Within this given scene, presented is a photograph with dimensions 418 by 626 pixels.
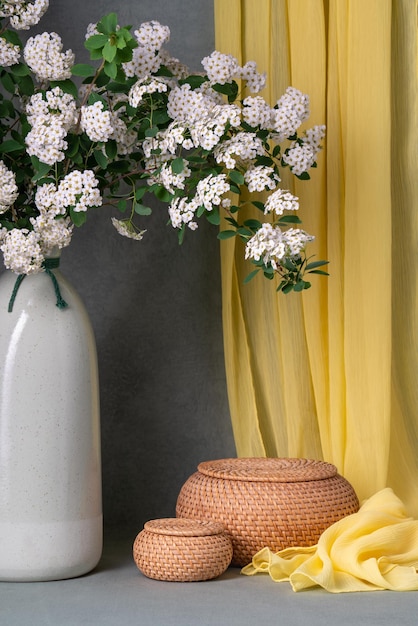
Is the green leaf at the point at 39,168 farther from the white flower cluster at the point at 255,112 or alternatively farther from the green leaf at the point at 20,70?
the white flower cluster at the point at 255,112

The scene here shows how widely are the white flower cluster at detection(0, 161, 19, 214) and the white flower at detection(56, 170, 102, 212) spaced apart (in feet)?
0.32

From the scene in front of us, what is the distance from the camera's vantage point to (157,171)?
173 centimetres

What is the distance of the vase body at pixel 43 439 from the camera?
1.71 m

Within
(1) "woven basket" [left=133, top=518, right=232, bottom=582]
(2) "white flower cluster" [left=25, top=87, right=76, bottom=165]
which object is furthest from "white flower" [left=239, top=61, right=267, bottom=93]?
(1) "woven basket" [left=133, top=518, right=232, bottom=582]

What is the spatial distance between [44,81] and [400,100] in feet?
2.61

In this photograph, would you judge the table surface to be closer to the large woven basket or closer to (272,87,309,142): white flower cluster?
the large woven basket

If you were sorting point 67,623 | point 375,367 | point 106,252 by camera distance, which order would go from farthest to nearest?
point 106,252, point 375,367, point 67,623

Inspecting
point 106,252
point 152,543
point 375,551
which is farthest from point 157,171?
point 375,551

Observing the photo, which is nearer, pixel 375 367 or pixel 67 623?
pixel 67 623

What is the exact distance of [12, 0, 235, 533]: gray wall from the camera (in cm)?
222

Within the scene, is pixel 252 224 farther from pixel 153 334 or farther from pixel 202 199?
pixel 153 334

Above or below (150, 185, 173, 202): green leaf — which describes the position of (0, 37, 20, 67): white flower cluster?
above

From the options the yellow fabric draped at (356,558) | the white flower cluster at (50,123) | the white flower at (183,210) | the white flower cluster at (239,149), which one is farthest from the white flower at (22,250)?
the yellow fabric draped at (356,558)

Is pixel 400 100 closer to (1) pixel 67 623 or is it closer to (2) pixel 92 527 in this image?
(2) pixel 92 527
